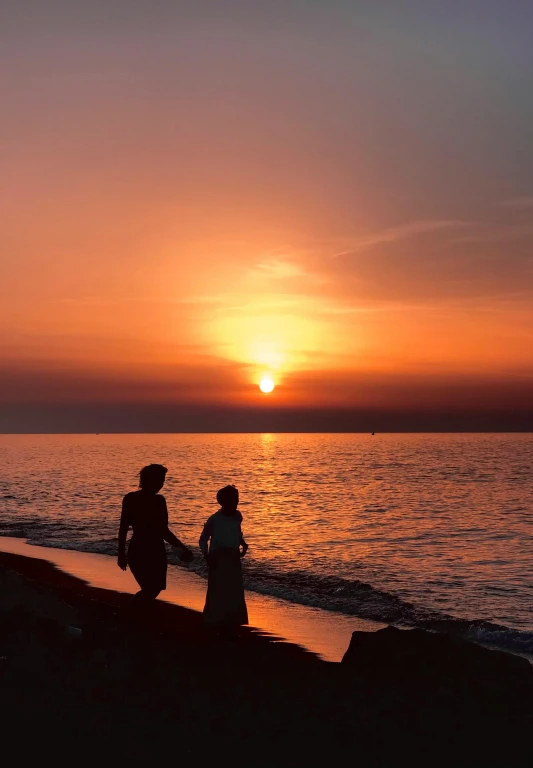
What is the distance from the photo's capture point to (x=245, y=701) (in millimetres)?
6711

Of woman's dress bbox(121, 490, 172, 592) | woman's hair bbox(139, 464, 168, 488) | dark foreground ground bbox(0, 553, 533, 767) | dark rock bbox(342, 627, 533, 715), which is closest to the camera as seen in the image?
dark foreground ground bbox(0, 553, 533, 767)

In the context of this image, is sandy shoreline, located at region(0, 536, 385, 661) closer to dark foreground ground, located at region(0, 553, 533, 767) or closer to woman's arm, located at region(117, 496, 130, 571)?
dark foreground ground, located at region(0, 553, 533, 767)

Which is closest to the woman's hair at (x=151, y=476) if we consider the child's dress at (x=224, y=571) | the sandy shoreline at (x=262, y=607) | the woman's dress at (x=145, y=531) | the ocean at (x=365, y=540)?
the woman's dress at (x=145, y=531)

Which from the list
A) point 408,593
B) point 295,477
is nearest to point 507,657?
point 408,593

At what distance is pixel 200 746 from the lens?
5.71 meters

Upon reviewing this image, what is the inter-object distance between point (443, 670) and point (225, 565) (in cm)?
314

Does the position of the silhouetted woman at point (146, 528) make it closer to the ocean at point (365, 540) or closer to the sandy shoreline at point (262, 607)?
the sandy shoreline at point (262, 607)

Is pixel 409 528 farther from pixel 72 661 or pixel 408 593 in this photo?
pixel 72 661

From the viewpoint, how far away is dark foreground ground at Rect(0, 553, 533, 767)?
225 inches

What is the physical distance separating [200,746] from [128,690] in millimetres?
1233

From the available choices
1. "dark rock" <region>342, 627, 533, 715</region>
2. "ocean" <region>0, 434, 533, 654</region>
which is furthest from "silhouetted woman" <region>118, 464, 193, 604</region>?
"ocean" <region>0, 434, 533, 654</region>

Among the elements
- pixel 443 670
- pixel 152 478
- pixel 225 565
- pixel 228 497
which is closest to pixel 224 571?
pixel 225 565

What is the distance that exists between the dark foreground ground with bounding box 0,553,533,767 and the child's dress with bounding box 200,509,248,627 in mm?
556

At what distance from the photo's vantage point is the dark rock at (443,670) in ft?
23.1
